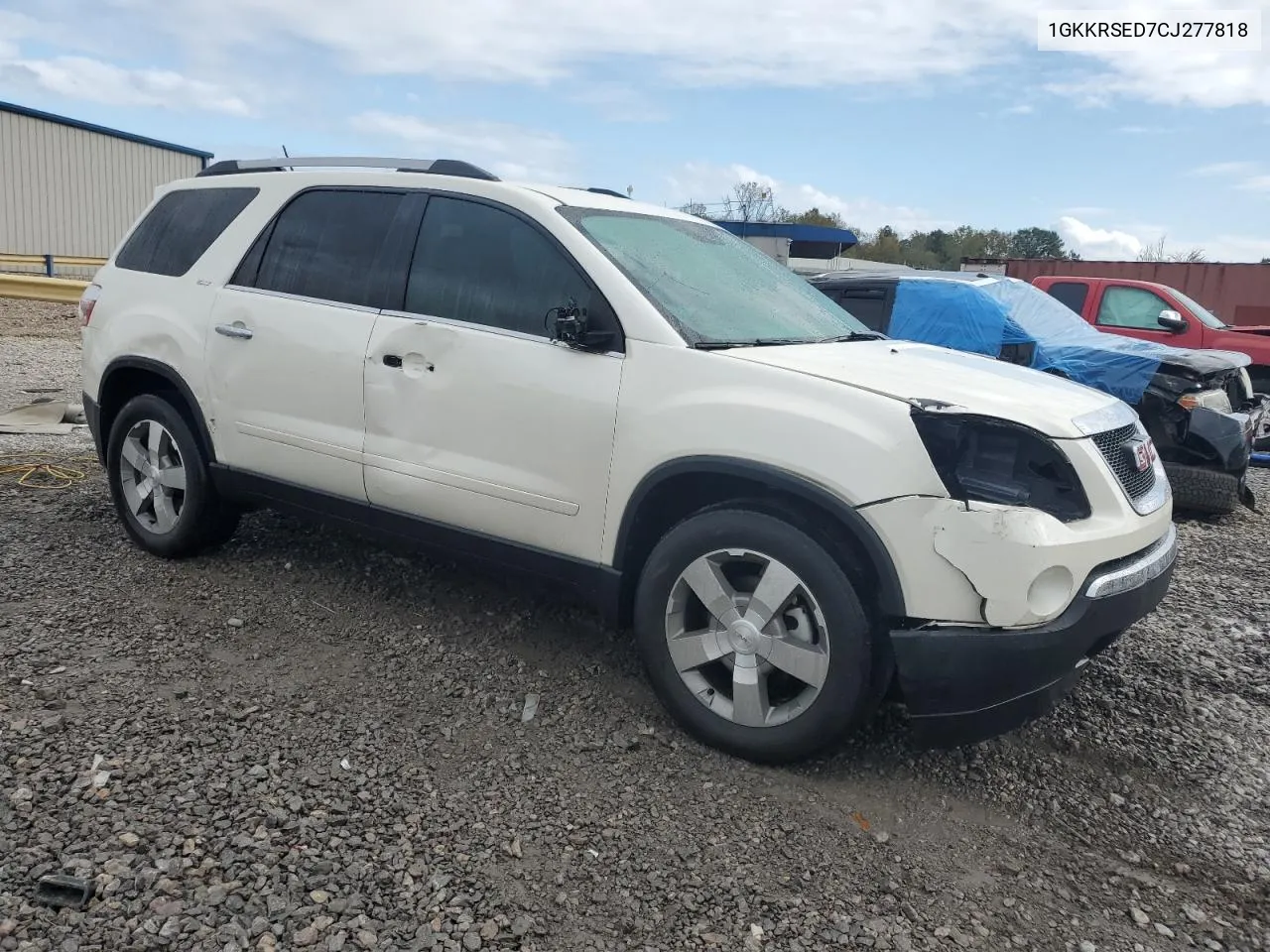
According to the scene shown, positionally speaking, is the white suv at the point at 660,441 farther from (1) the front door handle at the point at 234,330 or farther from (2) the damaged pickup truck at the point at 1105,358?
(2) the damaged pickup truck at the point at 1105,358

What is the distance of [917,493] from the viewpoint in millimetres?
2777

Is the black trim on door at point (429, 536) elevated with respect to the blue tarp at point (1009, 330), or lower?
lower

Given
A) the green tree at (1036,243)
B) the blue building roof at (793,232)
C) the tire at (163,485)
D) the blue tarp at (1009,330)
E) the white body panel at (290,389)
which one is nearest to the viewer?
the white body panel at (290,389)

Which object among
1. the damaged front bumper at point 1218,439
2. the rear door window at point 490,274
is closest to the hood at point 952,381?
the rear door window at point 490,274

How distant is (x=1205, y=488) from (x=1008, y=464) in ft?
15.0

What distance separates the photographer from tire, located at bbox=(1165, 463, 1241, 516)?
6.61 metres

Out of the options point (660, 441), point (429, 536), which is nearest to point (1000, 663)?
point (660, 441)

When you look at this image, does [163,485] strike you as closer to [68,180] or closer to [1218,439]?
[1218,439]

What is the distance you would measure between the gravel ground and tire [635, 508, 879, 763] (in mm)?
141

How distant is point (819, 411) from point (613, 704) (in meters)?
1.33

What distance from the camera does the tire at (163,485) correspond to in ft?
14.9

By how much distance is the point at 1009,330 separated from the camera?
7.62 m

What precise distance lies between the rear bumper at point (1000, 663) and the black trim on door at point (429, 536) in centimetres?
103

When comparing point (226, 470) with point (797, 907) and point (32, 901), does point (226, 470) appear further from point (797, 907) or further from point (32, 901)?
point (797, 907)
